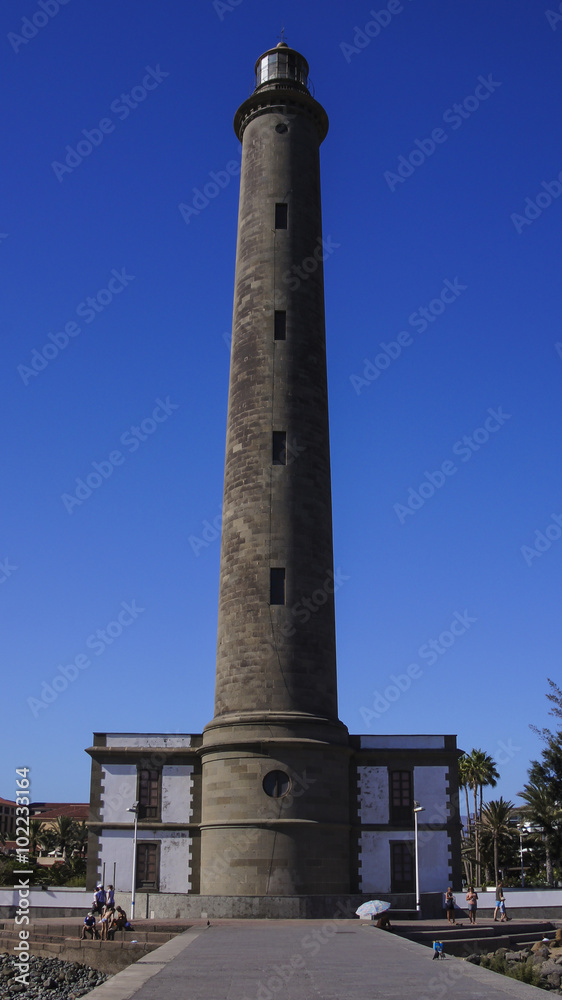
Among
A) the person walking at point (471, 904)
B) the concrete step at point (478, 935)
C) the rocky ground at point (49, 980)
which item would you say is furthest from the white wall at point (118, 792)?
the concrete step at point (478, 935)

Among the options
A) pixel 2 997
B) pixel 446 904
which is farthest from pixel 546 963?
pixel 2 997

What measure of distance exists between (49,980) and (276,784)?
837cm

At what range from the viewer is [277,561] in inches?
1126

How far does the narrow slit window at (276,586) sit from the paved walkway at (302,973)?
36.8ft

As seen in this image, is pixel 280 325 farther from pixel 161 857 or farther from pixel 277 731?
pixel 161 857

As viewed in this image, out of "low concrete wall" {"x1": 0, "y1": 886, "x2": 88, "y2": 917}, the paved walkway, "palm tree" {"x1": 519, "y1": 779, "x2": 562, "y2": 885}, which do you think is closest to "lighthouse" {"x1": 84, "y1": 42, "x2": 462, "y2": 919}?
"low concrete wall" {"x1": 0, "y1": 886, "x2": 88, "y2": 917}

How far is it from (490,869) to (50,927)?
55910 mm

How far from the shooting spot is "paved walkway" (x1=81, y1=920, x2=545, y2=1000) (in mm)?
11289

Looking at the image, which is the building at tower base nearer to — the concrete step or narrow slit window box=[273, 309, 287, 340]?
the concrete step

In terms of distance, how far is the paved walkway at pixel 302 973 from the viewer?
1129cm

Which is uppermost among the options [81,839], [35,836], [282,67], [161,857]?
[282,67]

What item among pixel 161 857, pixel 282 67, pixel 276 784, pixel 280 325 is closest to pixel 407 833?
pixel 276 784

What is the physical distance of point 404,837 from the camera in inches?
1196

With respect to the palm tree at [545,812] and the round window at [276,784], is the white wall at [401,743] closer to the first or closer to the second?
the round window at [276,784]
